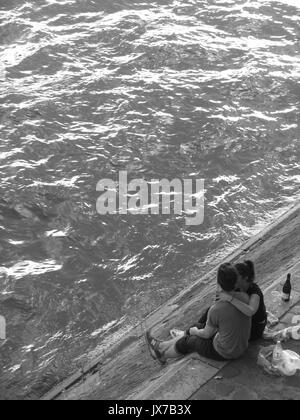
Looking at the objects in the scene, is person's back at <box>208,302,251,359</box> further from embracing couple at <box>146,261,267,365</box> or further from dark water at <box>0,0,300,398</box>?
dark water at <box>0,0,300,398</box>

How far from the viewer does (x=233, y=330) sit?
22.9 ft

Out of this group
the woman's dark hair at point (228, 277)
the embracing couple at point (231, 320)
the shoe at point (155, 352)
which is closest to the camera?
the woman's dark hair at point (228, 277)

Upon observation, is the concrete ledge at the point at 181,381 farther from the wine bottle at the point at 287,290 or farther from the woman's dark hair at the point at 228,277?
the wine bottle at the point at 287,290

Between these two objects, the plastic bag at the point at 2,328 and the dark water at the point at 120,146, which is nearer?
the plastic bag at the point at 2,328

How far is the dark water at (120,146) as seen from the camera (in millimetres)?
10516

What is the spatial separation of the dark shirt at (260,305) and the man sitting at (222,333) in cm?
31

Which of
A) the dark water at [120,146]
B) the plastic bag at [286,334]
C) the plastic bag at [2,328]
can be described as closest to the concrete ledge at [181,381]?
the plastic bag at [286,334]

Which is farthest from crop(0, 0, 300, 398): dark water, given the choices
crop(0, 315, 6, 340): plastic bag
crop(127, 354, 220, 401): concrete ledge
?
crop(127, 354, 220, 401): concrete ledge

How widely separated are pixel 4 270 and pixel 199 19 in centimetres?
1241

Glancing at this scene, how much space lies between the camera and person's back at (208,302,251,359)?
22.8ft

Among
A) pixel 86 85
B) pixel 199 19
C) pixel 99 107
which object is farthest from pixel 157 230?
pixel 199 19

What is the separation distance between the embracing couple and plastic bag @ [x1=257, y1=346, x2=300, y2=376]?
0.92 ft

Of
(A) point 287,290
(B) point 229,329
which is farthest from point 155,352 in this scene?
(A) point 287,290
